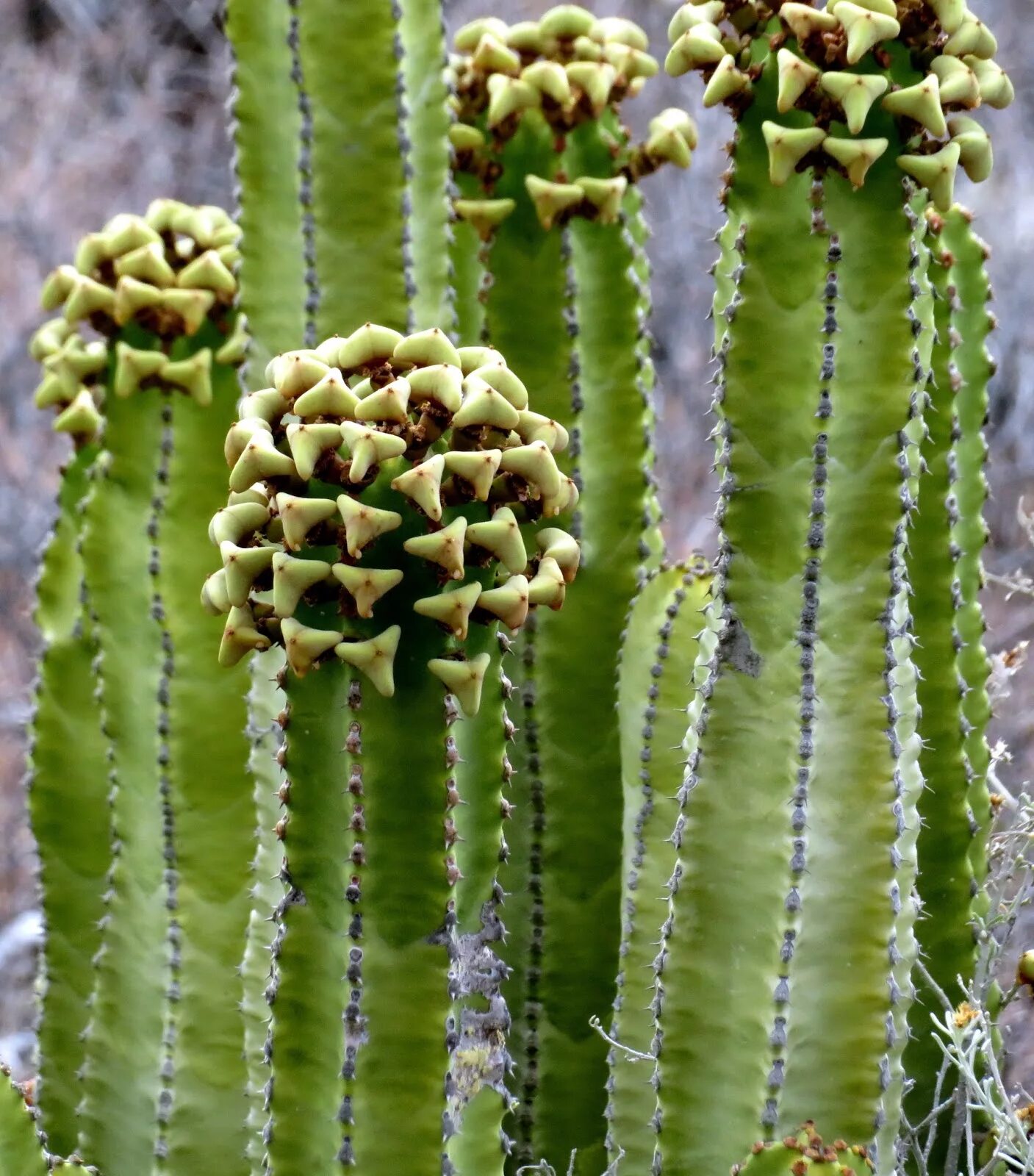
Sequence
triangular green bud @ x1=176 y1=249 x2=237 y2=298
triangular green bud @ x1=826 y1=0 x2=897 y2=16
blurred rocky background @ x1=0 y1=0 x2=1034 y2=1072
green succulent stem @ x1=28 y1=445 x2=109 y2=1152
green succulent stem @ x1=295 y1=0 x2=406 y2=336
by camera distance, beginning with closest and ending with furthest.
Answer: triangular green bud @ x1=826 y1=0 x2=897 y2=16
green succulent stem @ x1=295 y1=0 x2=406 y2=336
triangular green bud @ x1=176 y1=249 x2=237 y2=298
green succulent stem @ x1=28 y1=445 x2=109 y2=1152
blurred rocky background @ x1=0 y1=0 x2=1034 y2=1072

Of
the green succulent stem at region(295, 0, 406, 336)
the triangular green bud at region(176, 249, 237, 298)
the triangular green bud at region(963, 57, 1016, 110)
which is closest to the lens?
the triangular green bud at region(963, 57, 1016, 110)

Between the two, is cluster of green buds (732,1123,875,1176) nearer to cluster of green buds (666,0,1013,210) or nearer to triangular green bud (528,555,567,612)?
triangular green bud (528,555,567,612)

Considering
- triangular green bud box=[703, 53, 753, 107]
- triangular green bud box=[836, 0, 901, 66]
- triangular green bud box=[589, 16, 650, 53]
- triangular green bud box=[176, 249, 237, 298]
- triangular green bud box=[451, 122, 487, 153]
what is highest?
triangular green bud box=[589, 16, 650, 53]

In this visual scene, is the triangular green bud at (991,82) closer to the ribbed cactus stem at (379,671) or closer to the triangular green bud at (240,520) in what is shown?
the ribbed cactus stem at (379,671)

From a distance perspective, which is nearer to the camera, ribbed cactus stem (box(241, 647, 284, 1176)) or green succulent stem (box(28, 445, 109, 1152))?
ribbed cactus stem (box(241, 647, 284, 1176))

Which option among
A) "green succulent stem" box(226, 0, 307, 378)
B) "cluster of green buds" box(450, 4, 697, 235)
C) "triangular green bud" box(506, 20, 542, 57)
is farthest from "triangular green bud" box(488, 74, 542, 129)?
"green succulent stem" box(226, 0, 307, 378)

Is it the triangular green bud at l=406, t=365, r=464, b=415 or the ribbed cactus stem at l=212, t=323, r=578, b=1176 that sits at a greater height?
the triangular green bud at l=406, t=365, r=464, b=415

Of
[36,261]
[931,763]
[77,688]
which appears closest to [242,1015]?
[77,688]

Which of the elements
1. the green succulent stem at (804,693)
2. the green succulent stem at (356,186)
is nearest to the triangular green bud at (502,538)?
the green succulent stem at (804,693)

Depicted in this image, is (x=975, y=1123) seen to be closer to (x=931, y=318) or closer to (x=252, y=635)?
(x=931, y=318)
